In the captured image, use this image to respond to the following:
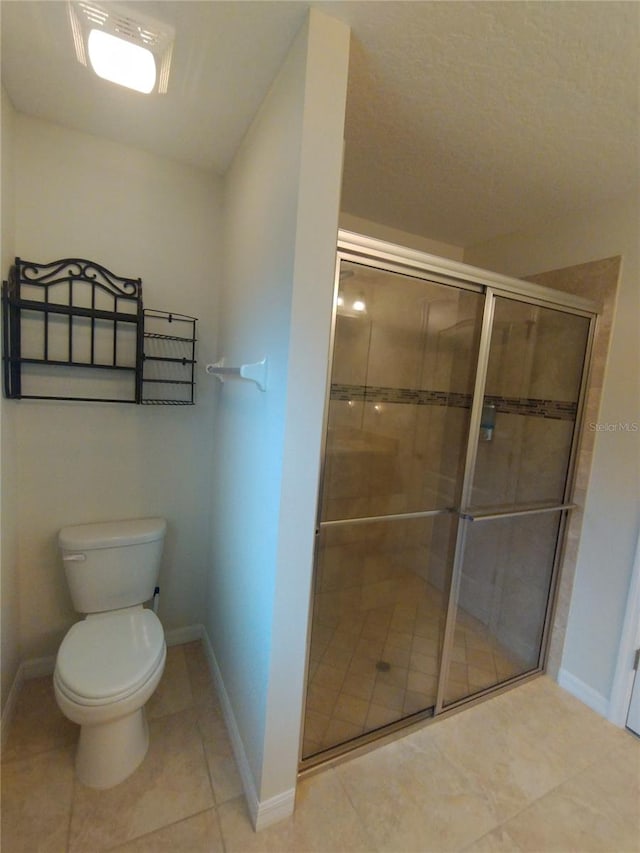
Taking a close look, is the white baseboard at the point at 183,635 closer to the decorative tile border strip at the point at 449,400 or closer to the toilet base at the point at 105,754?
the toilet base at the point at 105,754

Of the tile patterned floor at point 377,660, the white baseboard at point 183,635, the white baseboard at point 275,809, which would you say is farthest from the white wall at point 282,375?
the white baseboard at point 183,635

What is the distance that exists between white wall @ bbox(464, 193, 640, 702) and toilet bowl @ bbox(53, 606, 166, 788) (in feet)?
6.32

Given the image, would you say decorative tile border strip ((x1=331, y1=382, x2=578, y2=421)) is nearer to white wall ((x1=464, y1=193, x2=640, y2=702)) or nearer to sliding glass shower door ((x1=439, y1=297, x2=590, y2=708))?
sliding glass shower door ((x1=439, y1=297, x2=590, y2=708))

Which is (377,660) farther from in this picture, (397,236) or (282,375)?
(397,236)

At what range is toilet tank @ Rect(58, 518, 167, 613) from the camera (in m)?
1.53

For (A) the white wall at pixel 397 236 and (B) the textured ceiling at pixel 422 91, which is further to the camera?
(A) the white wall at pixel 397 236

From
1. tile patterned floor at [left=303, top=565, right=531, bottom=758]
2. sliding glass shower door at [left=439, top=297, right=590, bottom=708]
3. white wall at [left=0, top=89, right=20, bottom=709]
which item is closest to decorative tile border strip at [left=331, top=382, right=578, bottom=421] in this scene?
sliding glass shower door at [left=439, top=297, right=590, bottom=708]

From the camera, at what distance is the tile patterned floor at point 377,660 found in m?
1.48

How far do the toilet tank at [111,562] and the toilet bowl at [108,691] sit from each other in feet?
0.46

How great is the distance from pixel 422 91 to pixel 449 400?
1064 mm

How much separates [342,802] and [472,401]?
59.7 inches

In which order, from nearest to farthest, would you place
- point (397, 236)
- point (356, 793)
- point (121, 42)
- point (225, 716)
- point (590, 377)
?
1. point (121, 42)
2. point (356, 793)
3. point (225, 716)
4. point (590, 377)
5. point (397, 236)

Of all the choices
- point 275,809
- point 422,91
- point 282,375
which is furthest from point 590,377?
point 275,809

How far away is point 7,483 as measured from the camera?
140 centimetres
